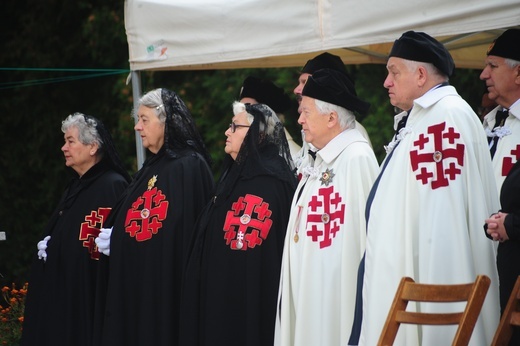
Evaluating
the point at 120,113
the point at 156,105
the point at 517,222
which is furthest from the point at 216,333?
the point at 120,113

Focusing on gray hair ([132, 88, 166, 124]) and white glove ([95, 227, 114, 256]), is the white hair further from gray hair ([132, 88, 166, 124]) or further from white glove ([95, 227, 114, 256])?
white glove ([95, 227, 114, 256])

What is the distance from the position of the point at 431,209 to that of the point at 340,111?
110cm

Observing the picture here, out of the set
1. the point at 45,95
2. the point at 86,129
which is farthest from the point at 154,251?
the point at 45,95

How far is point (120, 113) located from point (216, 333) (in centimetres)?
859

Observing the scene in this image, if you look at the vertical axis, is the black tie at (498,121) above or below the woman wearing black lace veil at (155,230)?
above

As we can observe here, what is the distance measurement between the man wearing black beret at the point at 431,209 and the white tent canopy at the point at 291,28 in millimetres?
739

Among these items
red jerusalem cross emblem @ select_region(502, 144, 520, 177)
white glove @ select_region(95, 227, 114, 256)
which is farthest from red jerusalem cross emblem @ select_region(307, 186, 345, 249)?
white glove @ select_region(95, 227, 114, 256)

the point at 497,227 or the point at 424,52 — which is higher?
the point at 424,52

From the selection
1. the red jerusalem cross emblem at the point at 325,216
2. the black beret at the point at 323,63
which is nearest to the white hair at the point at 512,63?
the red jerusalem cross emblem at the point at 325,216

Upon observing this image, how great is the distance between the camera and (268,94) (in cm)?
838

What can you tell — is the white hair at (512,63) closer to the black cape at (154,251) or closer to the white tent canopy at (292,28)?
the white tent canopy at (292,28)

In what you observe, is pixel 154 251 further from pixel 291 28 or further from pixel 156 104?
pixel 291 28

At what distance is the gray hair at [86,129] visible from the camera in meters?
8.31

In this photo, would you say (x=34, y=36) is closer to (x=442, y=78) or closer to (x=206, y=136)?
(x=206, y=136)
